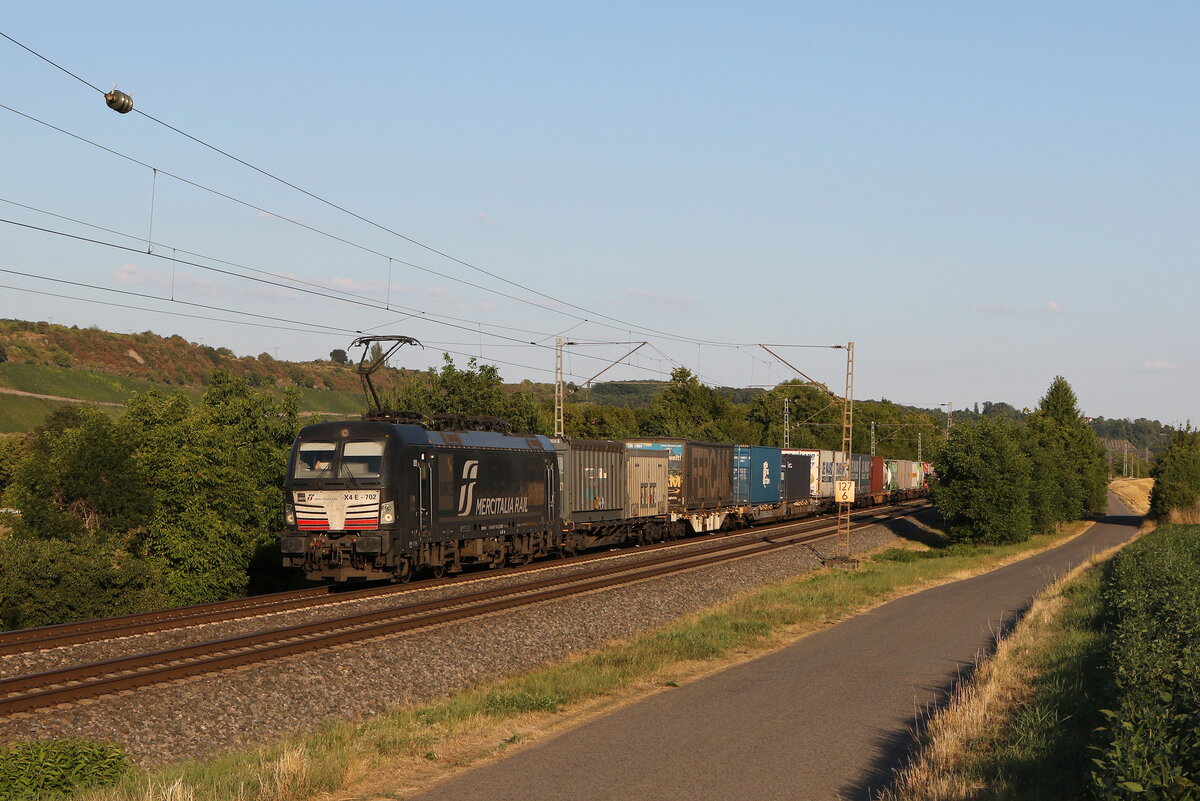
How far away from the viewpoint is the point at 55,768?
10.7 metres

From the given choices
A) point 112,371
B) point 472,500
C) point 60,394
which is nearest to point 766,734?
point 472,500

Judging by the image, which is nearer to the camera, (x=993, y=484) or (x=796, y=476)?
(x=993, y=484)

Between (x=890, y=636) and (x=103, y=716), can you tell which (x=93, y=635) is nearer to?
(x=103, y=716)

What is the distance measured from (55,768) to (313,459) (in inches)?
600

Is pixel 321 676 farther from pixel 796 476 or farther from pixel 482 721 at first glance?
pixel 796 476

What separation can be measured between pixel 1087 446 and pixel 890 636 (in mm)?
72762

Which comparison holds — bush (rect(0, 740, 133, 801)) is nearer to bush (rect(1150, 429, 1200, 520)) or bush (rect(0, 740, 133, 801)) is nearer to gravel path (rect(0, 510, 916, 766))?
gravel path (rect(0, 510, 916, 766))

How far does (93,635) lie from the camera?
61.5ft

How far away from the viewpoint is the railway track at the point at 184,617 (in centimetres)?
1838

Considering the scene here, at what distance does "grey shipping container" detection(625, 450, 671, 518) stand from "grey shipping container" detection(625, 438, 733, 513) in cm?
71

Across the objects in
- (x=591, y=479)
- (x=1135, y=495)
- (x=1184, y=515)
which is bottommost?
(x=1135, y=495)

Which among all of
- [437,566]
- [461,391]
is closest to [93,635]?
[437,566]

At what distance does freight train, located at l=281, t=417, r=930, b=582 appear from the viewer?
25156 mm

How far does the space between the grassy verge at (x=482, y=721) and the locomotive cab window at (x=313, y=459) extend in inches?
349
